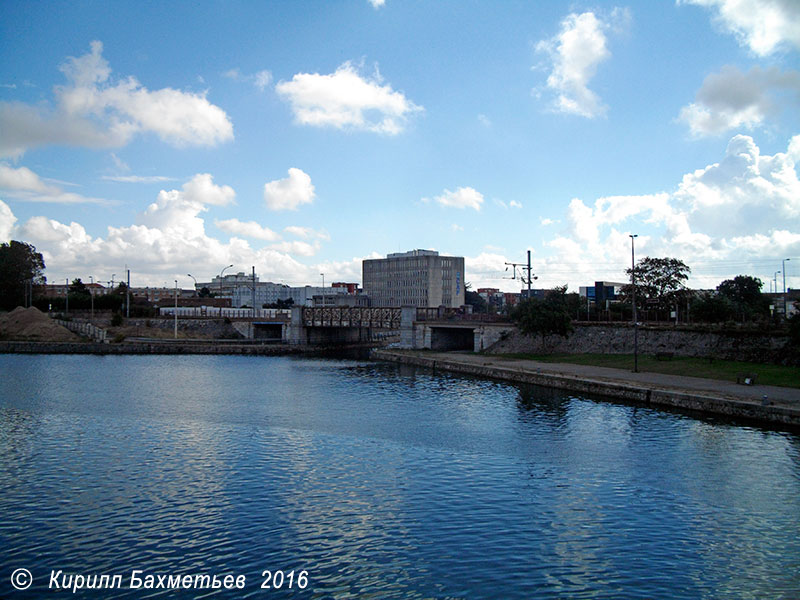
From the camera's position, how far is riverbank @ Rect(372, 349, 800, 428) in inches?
1459

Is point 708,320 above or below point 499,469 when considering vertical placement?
above

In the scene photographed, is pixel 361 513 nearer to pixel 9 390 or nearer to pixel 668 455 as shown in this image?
pixel 668 455

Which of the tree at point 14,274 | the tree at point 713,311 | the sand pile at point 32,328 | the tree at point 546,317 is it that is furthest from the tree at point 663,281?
the tree at point 14,274

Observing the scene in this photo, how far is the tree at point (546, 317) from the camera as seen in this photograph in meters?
71.4

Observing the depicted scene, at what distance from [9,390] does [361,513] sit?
43979 millimetres

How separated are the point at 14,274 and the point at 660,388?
135 metres

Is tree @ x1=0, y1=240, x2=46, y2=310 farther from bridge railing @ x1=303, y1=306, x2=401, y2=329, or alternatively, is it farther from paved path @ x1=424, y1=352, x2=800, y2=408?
paved path @ x1=424, y1=352, x2=800, y2=408

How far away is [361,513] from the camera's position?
864 inches

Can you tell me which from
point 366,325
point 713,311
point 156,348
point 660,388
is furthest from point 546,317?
point 156,348

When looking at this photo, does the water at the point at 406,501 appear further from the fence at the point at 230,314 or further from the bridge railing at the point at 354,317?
the fence at the point at 230,314

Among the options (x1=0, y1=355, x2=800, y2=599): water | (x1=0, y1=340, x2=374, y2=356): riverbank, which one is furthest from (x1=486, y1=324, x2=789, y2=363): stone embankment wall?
(x1=0, y1=340, x2=374, y2=356): riverbank

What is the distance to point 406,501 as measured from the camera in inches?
922

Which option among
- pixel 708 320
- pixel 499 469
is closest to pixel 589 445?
pixel 499 469

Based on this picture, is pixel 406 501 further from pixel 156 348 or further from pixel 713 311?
pixel 156 348
